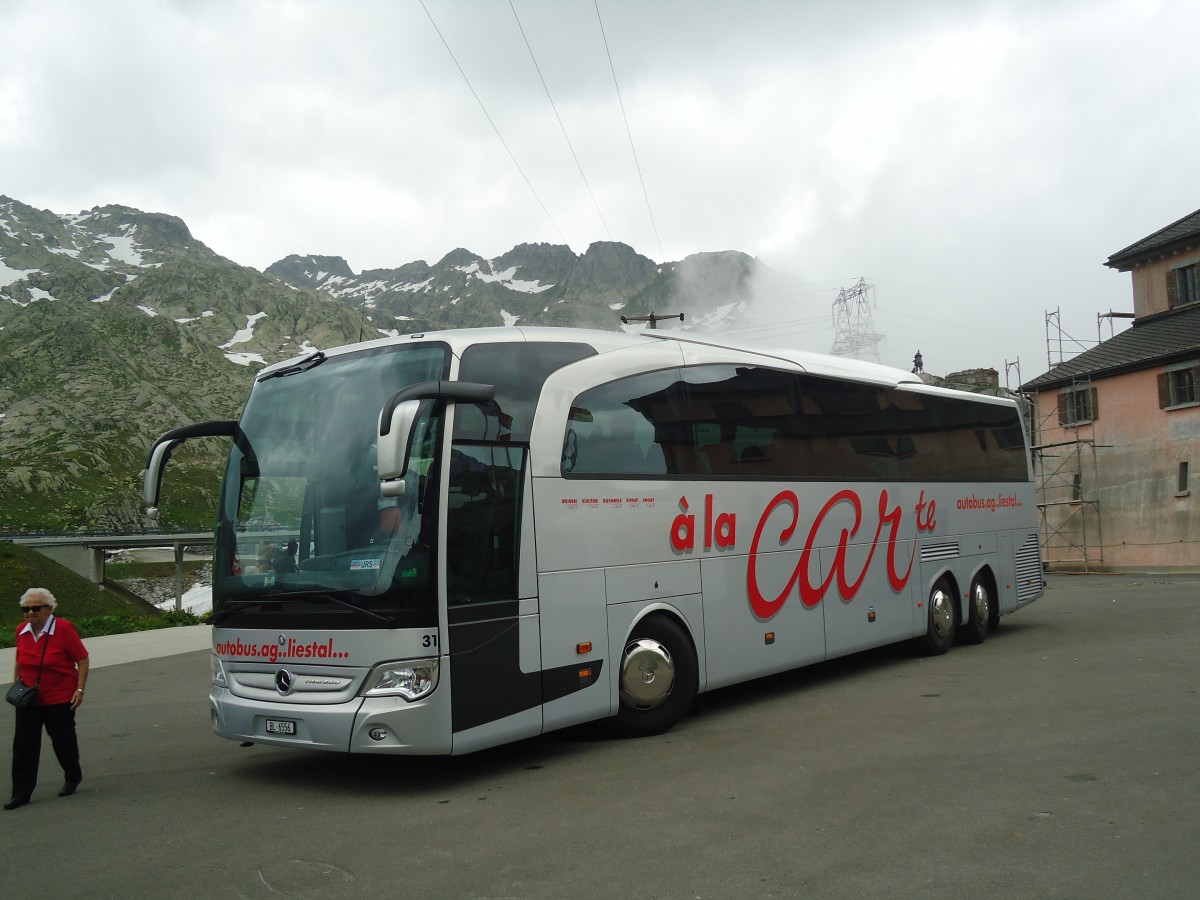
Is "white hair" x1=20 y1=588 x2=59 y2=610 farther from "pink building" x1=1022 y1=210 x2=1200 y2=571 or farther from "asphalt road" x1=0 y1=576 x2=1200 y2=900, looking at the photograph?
"pink building" x1=1022 y1=210 x2=1200 y2=571

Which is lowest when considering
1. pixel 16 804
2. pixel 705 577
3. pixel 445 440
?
pixel 16 804

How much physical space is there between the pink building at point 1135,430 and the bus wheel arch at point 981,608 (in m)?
23.7

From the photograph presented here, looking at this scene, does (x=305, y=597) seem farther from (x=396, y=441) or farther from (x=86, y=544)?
(x=86, y=544)

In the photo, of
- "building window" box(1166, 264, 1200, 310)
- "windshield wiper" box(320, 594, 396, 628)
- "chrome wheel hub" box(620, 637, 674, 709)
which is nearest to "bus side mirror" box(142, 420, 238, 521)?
"windshield wiper" box(320, 594, 396, 628)

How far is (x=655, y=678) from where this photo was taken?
8625 millimetres

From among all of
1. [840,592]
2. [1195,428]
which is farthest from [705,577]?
[1195,428]

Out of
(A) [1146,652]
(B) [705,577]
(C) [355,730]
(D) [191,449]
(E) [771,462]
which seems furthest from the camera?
(D) [191,449]

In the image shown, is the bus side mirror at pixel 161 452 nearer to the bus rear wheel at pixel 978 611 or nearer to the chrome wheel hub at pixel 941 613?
the chrome wheel hub at pixel 941 613

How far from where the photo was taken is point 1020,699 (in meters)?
9.60

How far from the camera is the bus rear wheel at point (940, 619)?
13055 millimetres

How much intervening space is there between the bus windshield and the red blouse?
1.03 metres

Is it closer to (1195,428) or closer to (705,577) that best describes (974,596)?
(705,577)

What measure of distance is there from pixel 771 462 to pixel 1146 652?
5.94 metres

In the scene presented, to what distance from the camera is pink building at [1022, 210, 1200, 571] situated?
35.1 m
